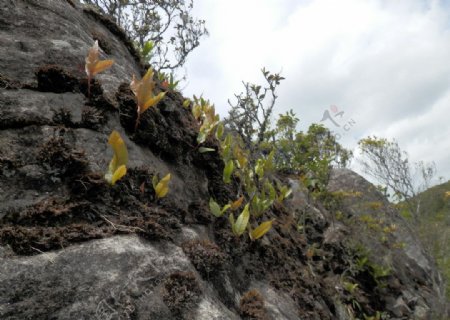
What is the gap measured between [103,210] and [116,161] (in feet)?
1.02

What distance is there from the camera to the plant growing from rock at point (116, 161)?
2.14m

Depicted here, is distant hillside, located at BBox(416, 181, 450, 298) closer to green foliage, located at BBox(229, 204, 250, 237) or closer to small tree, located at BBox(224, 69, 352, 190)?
small tree, located at BBox(224, 69, 352, 190)

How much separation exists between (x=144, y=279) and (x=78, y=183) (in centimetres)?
66

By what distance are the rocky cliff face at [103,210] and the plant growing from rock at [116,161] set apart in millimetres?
60

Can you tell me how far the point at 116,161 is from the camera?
2230 mm

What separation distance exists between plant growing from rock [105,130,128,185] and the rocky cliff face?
0.20ft

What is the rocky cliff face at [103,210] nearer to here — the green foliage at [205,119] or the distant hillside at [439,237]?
the green foliage at [205,119]

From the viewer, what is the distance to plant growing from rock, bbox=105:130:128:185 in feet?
7.01

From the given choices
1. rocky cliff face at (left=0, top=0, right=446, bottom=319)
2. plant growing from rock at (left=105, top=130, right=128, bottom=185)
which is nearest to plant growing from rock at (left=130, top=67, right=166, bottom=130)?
rocky cliff face at (left=0, top=0, right=446, bottom=319)

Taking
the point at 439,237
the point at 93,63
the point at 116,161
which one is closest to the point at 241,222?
the point at 116,161

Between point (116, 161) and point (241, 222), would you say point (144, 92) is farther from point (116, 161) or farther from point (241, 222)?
point (241, 222)

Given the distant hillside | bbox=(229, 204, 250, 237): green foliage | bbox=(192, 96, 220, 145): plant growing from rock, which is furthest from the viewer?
the distant hillside

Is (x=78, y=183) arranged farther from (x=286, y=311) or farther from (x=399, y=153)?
(x=399, y=153)

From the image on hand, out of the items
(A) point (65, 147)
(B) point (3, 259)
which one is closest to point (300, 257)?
(A) point (65, 147)
